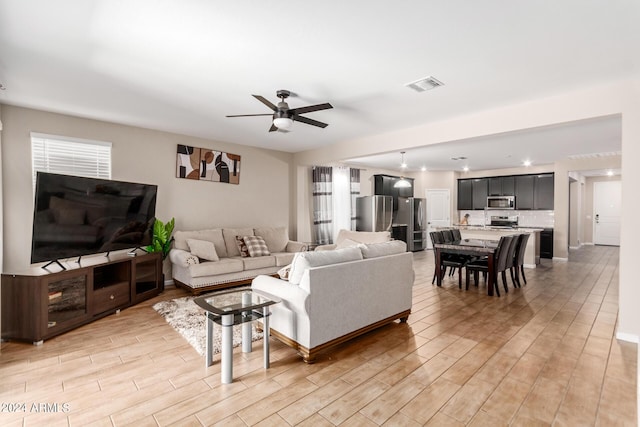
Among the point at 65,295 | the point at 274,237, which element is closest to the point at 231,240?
the point at 274,237

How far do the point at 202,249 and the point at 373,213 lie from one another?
14.8 feet

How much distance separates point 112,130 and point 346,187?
5039mm

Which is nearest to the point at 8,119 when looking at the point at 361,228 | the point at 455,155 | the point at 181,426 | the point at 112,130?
the point at 112,130

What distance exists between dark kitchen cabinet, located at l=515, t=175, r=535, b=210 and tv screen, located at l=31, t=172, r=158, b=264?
30.1 feet

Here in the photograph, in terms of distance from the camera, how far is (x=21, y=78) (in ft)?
9.99

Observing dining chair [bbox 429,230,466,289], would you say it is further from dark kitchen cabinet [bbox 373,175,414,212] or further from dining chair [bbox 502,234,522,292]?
dark kitchen cabinet [bbox 373,175,414,212]

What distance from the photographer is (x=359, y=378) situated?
2.44 metres

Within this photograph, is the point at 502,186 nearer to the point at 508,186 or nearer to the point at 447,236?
the point at 508,186

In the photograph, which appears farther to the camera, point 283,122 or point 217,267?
point 217,267

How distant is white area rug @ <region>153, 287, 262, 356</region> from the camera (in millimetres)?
3080

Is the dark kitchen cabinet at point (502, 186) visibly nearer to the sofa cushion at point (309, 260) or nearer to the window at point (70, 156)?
the sofa cushion at point (309, 260)

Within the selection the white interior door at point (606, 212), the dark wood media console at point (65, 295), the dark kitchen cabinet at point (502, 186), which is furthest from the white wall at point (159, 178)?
the white interior door at point (606, 212)

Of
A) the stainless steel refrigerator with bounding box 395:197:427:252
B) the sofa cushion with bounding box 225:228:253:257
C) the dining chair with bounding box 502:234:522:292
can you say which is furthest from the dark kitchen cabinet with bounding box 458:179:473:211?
the sofa cushion with bounding box 225:228:253:257

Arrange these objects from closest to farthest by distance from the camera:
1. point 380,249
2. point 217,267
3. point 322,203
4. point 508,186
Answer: point 380,249 → point 217,267 → point 322,203 → point 508,186
